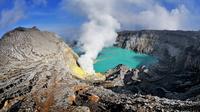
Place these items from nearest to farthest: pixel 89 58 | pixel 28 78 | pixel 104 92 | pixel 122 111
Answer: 1. pixel 122 111
2. pixel 104 92
3. pixel 28 78
4. pixel 89 58

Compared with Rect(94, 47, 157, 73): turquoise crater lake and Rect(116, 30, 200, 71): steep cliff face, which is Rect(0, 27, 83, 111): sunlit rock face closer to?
Rect(94, 47, 157, 73): turquoise crater lake

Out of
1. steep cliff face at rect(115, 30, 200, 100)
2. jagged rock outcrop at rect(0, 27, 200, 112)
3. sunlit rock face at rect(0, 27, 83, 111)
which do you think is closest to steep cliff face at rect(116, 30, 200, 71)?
steep cliff face at rect(115, 30, 200, 100)

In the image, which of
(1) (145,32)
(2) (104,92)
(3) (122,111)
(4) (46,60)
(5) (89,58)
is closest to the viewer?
(3) (122,111)

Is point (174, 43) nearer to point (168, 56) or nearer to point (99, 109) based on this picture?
point (168, 56)

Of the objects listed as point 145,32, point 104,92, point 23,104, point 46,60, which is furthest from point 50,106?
point 145,32

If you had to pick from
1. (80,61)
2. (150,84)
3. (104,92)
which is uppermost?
(80,61)

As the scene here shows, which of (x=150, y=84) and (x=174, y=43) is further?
(x=174, y=43)

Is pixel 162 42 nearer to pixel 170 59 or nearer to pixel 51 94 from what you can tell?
pixel 170 59
